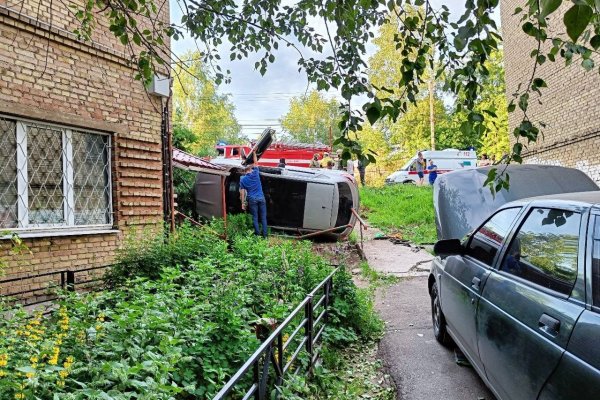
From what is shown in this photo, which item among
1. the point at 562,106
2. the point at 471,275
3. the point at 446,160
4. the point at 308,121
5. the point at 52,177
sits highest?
the point at 308,121

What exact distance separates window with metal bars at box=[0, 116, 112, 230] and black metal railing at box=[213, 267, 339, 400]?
3.76 metres

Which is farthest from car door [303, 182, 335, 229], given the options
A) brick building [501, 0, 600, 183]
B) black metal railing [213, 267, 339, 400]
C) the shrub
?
black metal railing [213, 267, 339, 400]

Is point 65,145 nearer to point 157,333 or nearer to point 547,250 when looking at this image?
point 157,333

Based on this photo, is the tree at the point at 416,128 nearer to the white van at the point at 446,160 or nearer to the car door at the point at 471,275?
the white van at the point at 446,160

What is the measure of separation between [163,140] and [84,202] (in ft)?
6.26

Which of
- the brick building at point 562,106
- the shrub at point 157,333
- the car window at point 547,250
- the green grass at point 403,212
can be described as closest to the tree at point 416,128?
the green grass at point 403,212

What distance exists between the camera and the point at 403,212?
14.4 meters

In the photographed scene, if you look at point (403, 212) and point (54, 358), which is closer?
point (54, 358)

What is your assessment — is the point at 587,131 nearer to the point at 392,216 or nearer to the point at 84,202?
the point at 392,216

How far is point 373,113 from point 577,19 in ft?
3.71

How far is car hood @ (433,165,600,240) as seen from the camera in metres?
4.85

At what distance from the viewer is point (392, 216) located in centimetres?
1405

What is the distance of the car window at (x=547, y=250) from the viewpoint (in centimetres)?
202

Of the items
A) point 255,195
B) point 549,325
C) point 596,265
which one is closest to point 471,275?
point 549,325
